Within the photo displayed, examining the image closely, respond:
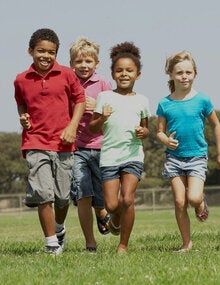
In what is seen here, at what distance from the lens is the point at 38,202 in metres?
7.81

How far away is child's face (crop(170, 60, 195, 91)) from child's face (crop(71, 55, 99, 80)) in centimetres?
99

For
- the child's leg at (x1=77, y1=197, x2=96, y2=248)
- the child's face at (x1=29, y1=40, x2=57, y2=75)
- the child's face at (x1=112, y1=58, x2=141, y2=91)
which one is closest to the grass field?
the child's leg at (x1=77, y1=197, x2=96, y2=248)

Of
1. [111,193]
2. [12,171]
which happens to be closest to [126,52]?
[111,193]

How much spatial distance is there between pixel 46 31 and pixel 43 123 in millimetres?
1005

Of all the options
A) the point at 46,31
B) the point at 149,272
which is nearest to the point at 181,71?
the point at 46,31

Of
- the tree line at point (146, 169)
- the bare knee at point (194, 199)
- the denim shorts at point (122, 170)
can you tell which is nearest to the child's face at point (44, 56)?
the denim shorts at point (122, 170)

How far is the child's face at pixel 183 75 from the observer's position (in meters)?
8.40

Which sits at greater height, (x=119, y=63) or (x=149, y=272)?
(x=119, y=63)

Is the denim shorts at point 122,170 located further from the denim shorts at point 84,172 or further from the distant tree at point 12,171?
the distant tree at point 12,171

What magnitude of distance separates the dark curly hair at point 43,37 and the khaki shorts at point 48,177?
1165 millimetres

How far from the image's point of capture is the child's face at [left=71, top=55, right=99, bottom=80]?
8781 mm

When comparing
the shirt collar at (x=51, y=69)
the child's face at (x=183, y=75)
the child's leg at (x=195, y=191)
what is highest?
the shirt collar at (x=51, y=69)

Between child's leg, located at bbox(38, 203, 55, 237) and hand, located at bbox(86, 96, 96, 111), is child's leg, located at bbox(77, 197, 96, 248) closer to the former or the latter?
child's leg, located at bbox(38, 203, 55, 237)

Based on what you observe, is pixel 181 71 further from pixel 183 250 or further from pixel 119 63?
pixel 183 250
